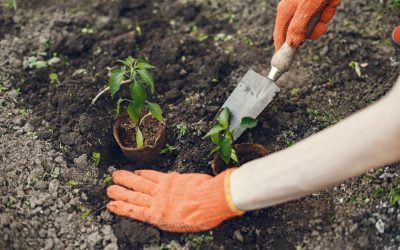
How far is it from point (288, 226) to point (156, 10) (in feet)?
5.48

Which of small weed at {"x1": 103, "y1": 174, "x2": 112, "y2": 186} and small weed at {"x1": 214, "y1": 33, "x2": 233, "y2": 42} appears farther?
small weed at {"x1": 214, "y1": 33, "x2": 233, "y2": 42}

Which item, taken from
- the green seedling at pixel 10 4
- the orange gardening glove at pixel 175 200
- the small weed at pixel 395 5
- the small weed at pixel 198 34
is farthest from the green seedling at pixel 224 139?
the green seedling at pixel 10 4

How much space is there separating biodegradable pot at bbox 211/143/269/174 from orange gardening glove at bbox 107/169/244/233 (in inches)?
6.6

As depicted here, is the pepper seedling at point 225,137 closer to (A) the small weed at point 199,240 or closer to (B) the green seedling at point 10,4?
(A) the small weed at point 199,240

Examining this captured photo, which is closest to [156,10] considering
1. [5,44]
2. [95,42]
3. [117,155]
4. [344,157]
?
[95,42]

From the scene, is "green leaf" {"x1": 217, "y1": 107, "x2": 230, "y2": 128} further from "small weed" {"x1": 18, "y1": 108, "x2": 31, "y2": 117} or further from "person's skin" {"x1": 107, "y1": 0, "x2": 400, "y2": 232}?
"small weed" {"x1": 18, "y1": 108, "x2": 31, "y2": 117}

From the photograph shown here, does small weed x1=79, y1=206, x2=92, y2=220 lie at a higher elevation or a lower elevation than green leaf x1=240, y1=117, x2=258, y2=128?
lower

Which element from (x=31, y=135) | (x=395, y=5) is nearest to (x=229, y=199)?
(x=31, y=135)

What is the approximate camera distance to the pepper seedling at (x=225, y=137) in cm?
215

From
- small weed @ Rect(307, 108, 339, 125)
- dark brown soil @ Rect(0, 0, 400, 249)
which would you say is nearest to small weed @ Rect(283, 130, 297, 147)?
dark brown soil @ Rect(0, 0, 400, 249)

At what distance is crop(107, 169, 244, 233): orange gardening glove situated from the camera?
202cm

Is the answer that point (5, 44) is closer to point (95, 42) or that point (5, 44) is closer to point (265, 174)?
point (95, 42)

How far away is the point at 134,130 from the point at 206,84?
0.50 meters

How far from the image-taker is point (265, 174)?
1.89 metres
